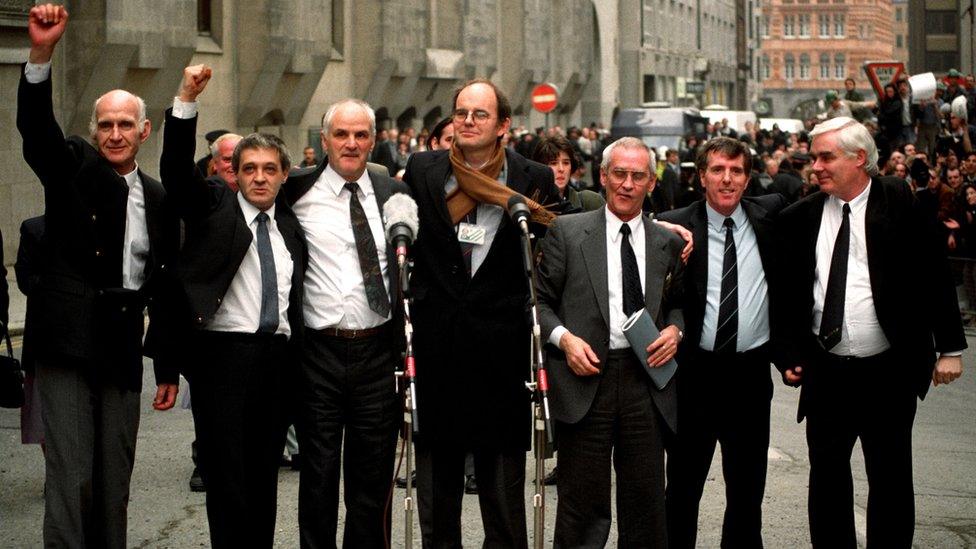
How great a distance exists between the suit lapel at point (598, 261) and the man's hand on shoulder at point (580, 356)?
0.53ft

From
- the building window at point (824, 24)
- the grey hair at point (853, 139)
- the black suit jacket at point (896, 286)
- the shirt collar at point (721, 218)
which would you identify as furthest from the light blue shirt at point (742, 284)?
the building window at point (824, 24)

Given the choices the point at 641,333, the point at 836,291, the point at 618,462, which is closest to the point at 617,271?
the point at 641,333

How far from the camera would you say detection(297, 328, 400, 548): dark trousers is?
6.93 meters

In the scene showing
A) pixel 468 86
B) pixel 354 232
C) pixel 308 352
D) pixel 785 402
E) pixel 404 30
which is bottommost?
pixel 785 402

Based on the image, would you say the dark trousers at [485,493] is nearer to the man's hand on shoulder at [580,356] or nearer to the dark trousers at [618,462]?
the dark trousers at [618,462]

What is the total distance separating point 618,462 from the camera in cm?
693

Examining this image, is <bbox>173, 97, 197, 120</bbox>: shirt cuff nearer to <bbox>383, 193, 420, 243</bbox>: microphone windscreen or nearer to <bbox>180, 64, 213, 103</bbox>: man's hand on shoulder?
<bbox>180, 64, 213, 103</bbox>: man's hand on shoulder

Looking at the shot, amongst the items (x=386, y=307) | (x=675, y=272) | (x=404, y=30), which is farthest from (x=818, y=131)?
(x=404, y=30)

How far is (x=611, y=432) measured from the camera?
22.5 ft

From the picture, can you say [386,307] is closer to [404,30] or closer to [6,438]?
[6,438]

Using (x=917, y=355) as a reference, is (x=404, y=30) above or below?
above

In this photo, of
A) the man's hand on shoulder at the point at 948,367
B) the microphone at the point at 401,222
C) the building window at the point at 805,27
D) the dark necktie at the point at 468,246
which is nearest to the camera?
the microphone at the point at 401,222

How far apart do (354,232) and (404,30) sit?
32.4 meters

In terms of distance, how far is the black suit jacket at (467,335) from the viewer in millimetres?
6895
